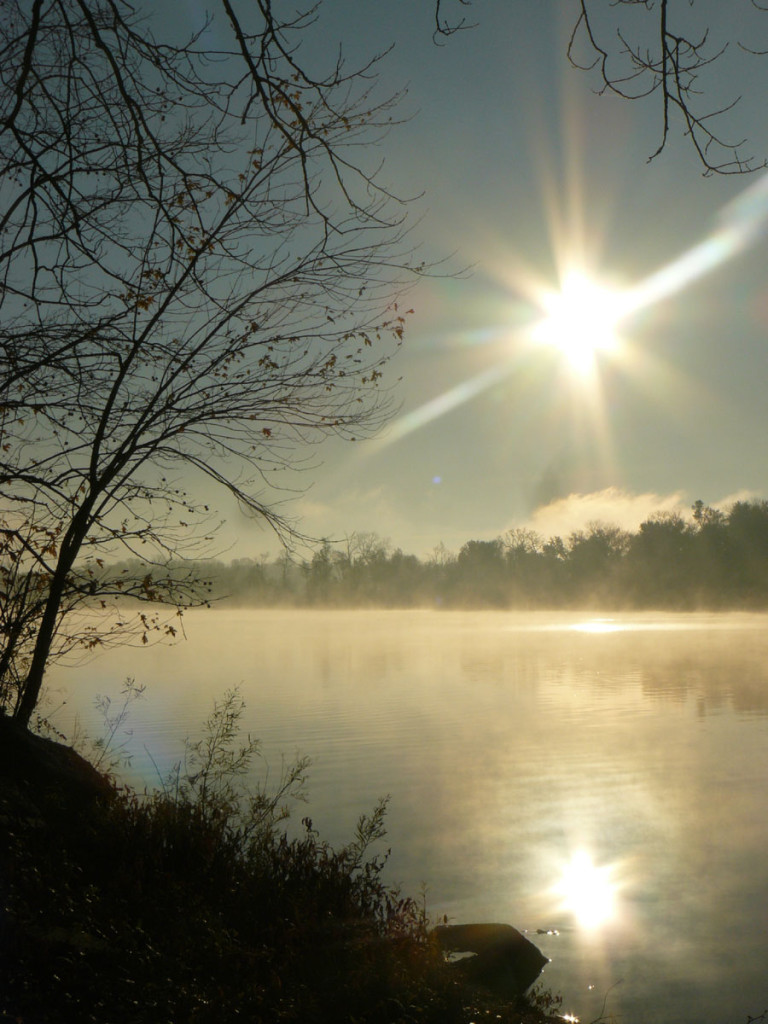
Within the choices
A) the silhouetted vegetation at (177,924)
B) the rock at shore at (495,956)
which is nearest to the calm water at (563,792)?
the rock at shore at (495,956)

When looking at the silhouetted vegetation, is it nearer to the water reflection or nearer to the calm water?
the calm water

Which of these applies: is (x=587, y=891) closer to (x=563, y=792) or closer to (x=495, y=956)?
(x=495, y=956)

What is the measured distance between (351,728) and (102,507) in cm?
1076

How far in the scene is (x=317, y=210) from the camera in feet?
15.7

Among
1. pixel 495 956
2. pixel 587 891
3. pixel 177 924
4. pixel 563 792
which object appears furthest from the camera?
pixel 563 792

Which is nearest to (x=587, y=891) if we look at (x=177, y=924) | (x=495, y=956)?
(x=495, y=956)

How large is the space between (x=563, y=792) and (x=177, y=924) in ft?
27.8

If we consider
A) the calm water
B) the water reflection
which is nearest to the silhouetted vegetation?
the calm water

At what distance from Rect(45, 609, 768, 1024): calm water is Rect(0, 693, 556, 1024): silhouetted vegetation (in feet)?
5.11

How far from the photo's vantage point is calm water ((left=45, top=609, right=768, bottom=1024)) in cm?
700

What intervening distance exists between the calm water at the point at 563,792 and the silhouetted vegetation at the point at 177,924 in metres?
1.56

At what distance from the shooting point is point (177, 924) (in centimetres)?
497

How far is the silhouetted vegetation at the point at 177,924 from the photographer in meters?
4.00

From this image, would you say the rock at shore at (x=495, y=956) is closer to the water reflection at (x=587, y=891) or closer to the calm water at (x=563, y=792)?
the calm water at (x=563, y=792)
